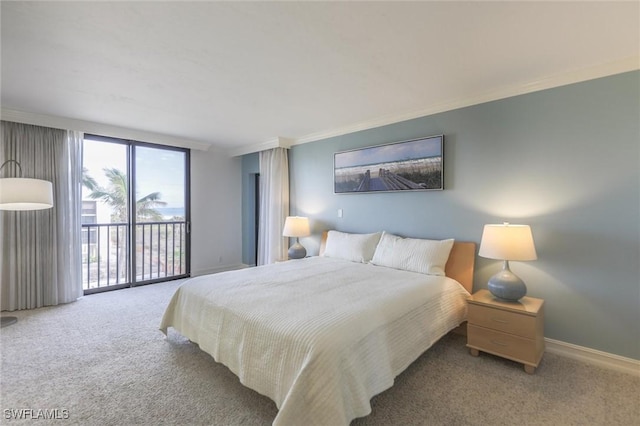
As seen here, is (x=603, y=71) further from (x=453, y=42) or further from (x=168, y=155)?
(x=168, y=155)

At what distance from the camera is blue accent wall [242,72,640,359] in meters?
2.23

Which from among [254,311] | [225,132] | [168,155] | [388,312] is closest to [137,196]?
[168,155]

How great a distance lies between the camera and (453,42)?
1977 mm

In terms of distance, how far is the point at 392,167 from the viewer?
3553 millimetres

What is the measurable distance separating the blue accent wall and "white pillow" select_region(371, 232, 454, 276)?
0.28 m

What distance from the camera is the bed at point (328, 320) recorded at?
1455mm

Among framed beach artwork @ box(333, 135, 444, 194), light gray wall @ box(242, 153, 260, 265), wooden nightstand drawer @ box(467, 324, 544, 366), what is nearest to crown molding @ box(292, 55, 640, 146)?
framed beach artwork @ box(333, 135, 444, 194)

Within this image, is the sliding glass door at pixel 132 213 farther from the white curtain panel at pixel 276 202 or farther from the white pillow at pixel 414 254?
the white pillow at pixel 414 254

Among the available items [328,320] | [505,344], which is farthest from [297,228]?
[505,344]

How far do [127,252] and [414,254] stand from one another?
14.2ft

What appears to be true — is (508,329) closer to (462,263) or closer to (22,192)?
(462,263)

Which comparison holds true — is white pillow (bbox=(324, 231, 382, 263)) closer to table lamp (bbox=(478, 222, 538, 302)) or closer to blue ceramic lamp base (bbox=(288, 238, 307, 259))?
blue ceramic lamp base (bbox=(288, 238, 307, 259))

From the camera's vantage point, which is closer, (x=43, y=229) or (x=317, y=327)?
(x=317, y=327)

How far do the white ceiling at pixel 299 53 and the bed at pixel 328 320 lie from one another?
1683 millimetres
